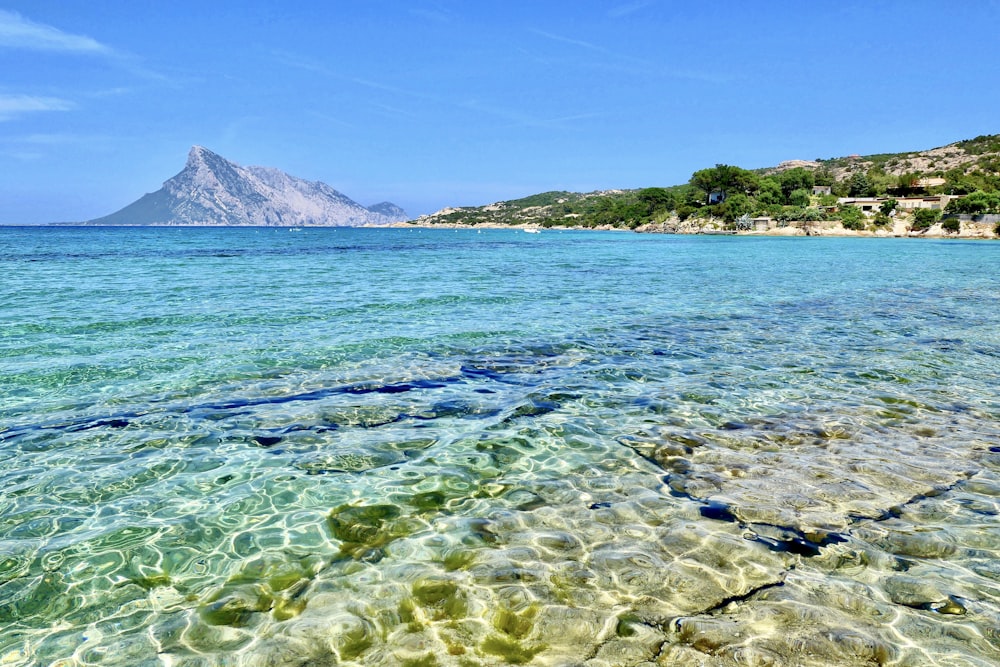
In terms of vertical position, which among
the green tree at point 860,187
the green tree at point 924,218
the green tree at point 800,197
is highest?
the green tree at point 860,187

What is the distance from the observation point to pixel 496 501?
19.2 ft

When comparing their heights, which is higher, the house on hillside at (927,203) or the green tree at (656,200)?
the green tree at (656,200)

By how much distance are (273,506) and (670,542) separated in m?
3.84

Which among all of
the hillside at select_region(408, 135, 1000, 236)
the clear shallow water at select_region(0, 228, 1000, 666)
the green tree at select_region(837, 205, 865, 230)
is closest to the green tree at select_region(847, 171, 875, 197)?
the hillside at select_region(408, 135, 1000, 236)

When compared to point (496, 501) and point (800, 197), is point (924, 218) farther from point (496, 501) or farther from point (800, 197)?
point (496, 501)

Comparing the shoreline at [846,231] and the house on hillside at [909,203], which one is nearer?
the shoreline at [846,231]

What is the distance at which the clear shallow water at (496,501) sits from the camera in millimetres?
3832

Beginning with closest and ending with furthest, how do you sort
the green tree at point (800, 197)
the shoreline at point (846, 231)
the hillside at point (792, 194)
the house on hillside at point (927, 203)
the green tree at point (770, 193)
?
the shoreline at point (846, 231) → the house on hillside at point (927, 203) → the hillside at point (792, 194) → the green tree at point (770, 193) → the green tree at point (800, 197)

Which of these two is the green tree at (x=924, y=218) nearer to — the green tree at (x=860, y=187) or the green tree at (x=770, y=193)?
the green tree at (x=770, y=193)

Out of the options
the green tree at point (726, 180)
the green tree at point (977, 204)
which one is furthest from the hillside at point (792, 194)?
the green tree at point (977, 204)

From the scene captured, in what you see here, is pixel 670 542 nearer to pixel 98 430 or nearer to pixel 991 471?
pixel 991 471

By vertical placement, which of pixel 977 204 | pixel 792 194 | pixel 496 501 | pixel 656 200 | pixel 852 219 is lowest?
pixel 496 501

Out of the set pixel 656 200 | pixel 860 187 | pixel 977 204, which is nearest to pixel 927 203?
pixel 977 204

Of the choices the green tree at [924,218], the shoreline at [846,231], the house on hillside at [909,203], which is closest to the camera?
the shoreline at [846,231]
